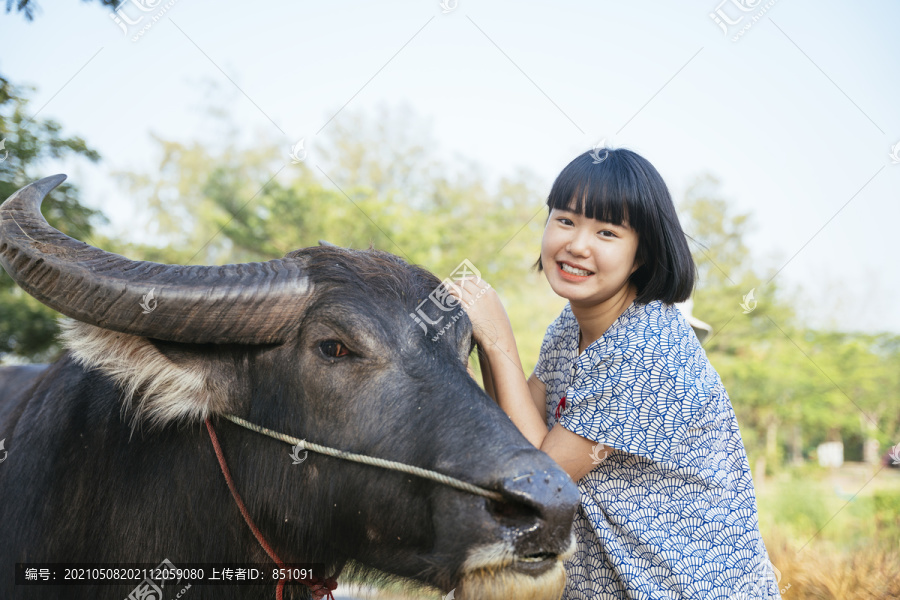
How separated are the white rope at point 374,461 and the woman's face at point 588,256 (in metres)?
1.03

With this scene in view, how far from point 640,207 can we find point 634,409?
32.5 inches

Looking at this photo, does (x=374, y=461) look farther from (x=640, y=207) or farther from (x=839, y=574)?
(x=839, y=574)

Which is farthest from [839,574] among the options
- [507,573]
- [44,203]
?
[44,203]

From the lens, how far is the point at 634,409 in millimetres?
2375

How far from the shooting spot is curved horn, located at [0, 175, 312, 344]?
6.81 feet

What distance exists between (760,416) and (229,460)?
2133cm

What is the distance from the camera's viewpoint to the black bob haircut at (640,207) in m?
2.60

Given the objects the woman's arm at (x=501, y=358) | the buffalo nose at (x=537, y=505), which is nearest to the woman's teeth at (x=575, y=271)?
the woman's arm at (x=501, y=358)

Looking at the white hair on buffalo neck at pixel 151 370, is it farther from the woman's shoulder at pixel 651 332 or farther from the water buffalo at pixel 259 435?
the woman's shoulder at pixel 651 332

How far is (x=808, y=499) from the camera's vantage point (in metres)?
13.4

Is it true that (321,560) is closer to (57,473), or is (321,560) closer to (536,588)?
(536,588)

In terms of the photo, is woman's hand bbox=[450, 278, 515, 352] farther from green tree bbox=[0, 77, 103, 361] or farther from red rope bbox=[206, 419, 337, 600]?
green tree bbox=[0, 77, 103, 361]

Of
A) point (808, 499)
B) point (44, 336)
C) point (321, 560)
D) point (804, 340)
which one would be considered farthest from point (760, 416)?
point (321, 560)

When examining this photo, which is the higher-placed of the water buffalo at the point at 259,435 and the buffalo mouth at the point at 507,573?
the water buffalo at the point at 259,435
